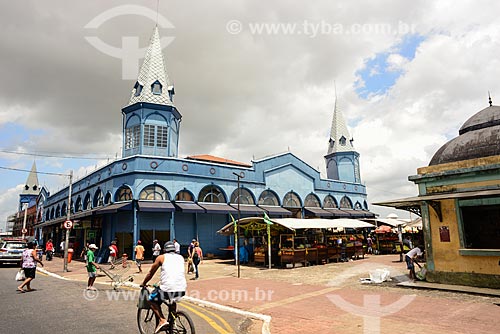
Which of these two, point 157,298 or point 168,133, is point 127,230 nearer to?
point 168,133

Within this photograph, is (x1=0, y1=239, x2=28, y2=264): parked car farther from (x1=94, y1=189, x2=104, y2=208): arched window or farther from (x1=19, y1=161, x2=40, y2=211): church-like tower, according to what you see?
(x1=19, y1=161, x2=40, y2=211): church-like tower

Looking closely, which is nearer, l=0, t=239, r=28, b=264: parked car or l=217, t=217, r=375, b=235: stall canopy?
l=217, t=217, r=375, b=235: stall canopy

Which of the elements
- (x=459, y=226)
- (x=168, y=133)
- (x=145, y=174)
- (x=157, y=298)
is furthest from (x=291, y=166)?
(x=157, y=298)

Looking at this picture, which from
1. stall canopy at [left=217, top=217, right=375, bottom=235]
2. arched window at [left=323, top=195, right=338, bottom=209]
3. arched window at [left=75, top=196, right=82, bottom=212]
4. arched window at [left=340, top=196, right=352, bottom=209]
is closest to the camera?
stall canopy at [left=217, top=217, right=375, bottom=235]

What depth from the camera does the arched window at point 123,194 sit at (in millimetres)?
24547

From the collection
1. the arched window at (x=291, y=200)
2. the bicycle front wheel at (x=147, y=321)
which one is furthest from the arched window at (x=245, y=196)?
the bicycle front wheel at (x=147, y=321)

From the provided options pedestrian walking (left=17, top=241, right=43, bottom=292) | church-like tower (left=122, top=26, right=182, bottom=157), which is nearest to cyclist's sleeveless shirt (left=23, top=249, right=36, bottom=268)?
pedestrian walking (left=17, top=241, right=43, bottom=292)

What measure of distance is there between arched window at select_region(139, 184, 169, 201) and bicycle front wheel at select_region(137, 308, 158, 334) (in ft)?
61.1

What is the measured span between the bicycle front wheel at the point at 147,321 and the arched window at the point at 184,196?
1929cm

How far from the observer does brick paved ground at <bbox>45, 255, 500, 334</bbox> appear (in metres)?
6.88

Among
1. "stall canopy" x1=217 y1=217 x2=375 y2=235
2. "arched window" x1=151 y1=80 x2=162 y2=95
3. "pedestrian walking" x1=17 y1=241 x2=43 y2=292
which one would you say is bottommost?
"pedestrian walking" x1=17 y1=241 x2=43 y2=292

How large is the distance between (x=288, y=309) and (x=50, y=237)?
1735 inches

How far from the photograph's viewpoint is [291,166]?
3269 centimetres

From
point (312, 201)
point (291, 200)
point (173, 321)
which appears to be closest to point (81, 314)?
point (173, 321)
